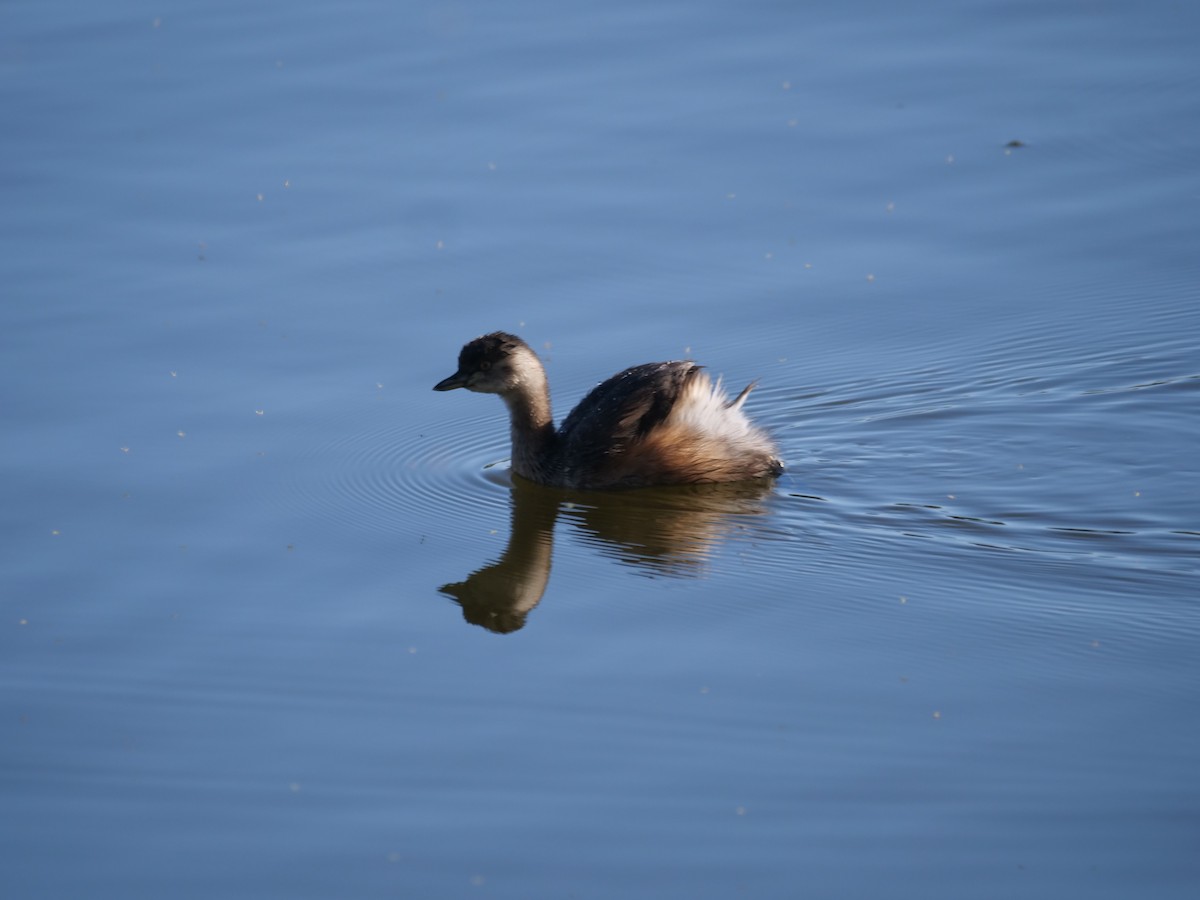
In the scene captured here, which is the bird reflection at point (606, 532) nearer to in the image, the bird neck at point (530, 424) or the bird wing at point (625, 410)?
the bird neck at point (530, 424)

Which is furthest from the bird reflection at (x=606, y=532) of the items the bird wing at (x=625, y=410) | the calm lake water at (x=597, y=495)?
the bird wing at (x=625, y=410)

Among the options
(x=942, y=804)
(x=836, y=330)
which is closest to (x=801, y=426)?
(x=836, y=330)

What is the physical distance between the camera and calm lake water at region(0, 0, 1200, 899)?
5391 mm

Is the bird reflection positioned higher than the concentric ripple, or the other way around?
the concentric ripple

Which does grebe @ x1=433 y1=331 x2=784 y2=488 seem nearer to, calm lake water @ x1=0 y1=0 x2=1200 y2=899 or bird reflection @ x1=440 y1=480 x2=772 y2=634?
bird reflection @ x1=440 y1=480 x2=772 y2=634

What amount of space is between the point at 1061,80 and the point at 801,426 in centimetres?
558

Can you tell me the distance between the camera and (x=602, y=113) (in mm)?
12898

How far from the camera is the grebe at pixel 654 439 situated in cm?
858

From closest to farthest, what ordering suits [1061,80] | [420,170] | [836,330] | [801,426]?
1. [801,426]
2. [836,330]
3. [420,170]
4. [1061,80]

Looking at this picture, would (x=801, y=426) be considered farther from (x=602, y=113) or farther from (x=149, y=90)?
(x=149, y=90)

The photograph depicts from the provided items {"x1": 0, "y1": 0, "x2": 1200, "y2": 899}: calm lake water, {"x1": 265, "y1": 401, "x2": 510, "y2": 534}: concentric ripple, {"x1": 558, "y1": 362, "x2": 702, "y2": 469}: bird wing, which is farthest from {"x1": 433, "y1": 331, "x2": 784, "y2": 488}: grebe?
{"x1": 265, "y1": 401, "x2": 510, "y2": 534}: concentric ripple

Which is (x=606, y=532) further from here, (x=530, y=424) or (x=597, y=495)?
(x=530, y=424)

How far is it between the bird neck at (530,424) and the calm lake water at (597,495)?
0.93ft

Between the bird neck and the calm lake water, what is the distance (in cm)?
28
